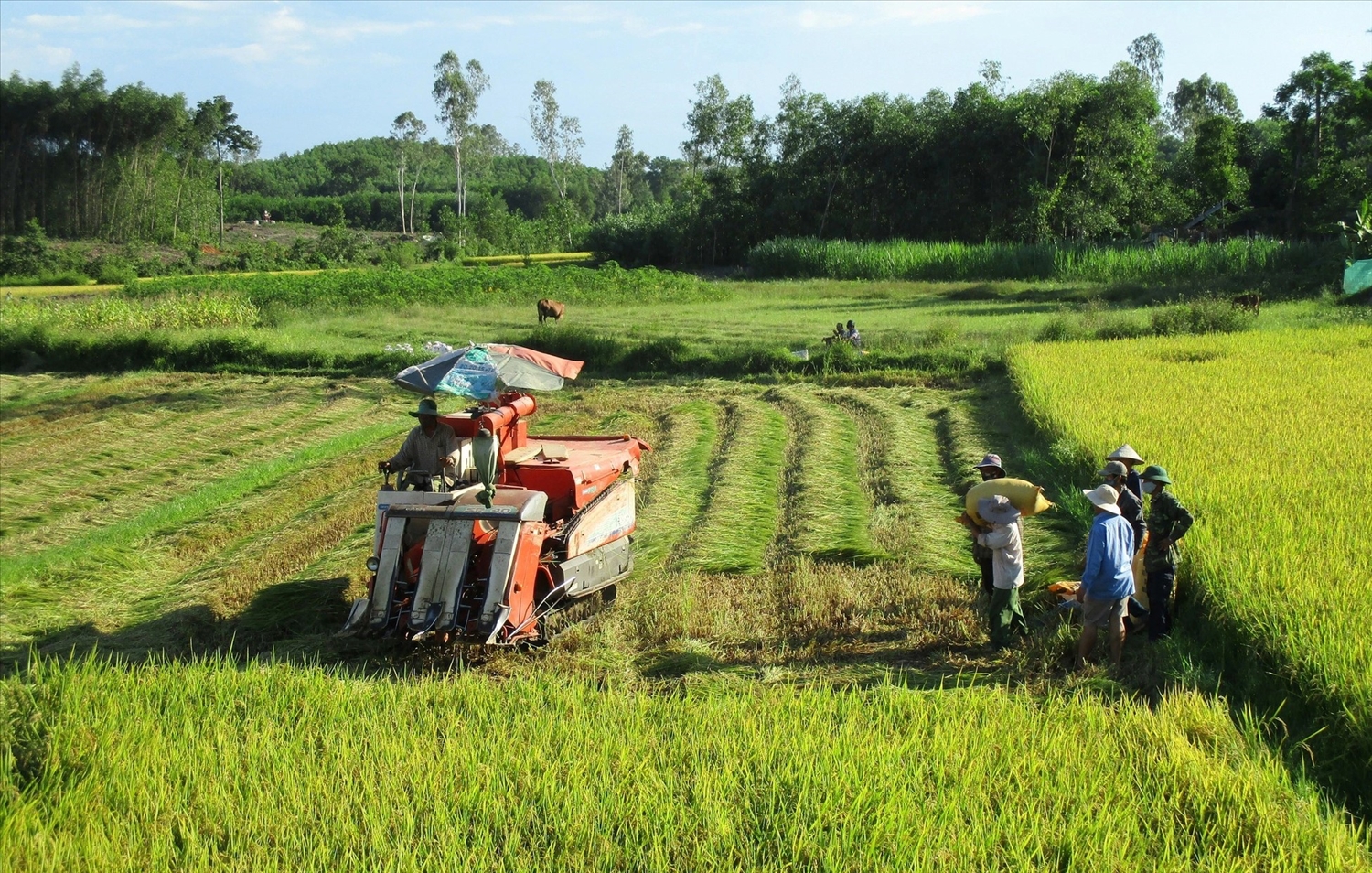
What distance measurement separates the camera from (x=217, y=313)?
25.8 m

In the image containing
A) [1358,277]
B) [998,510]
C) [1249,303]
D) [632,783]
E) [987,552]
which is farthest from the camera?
[1358,277]

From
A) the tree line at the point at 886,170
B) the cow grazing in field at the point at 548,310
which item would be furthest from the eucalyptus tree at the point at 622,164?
the cow grazing in field at the point at 548,310

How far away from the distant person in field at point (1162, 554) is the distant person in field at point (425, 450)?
4.82 m

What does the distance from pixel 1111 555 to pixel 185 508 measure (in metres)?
9.44

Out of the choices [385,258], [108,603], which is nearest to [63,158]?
[385,258]

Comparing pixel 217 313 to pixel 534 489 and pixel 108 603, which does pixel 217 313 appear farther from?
pixel 534 489

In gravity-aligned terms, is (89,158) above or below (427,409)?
above

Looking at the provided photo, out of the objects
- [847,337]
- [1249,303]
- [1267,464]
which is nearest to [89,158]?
[847,337]

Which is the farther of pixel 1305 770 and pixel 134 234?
pixel 134 234

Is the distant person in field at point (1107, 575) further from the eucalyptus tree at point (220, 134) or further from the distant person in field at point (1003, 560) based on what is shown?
the eucalyptus tree at point (220, 134)

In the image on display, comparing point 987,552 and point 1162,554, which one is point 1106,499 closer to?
point 1162,554

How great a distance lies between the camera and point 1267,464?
386 inches

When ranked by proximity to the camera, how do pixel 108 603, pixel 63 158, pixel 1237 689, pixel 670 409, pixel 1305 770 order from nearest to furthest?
pixel 1305 770
pixel 1237 689
pixel 108 603
pixel 670 409
pixel 63 158

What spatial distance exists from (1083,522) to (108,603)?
8.17 metres
